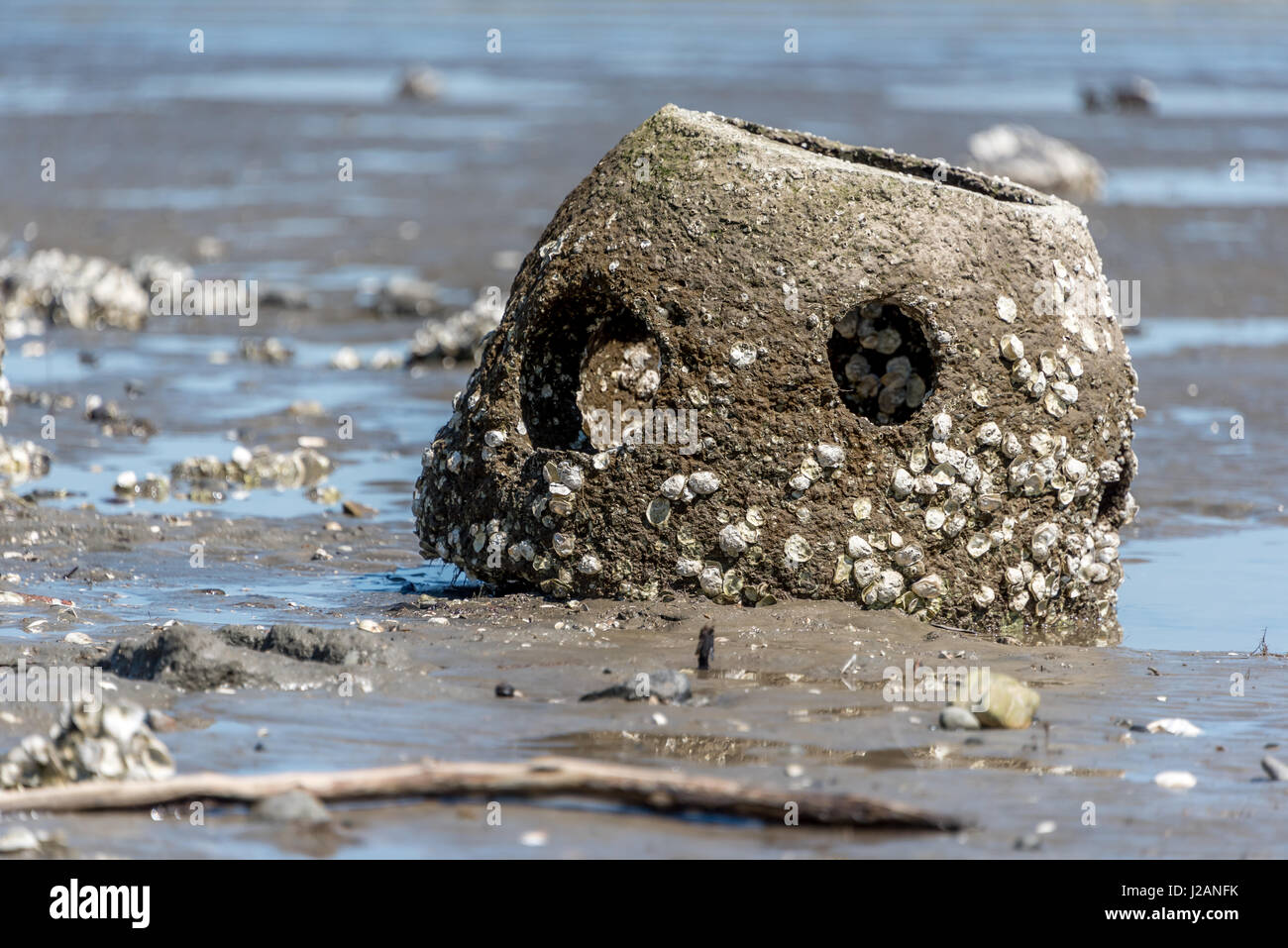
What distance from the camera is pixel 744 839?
4.26 metres

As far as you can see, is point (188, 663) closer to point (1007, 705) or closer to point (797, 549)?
point (797, 549)

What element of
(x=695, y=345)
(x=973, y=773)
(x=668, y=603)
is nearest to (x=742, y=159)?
(x=695, y=345)

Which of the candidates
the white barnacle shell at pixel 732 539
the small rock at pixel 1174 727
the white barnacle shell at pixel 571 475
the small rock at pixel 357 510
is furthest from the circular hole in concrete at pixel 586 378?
the small rock at pixel 357 510

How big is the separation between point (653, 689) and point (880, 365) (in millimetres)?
1967

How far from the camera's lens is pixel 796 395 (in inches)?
248

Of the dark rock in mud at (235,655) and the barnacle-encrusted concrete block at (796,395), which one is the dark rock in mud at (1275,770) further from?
Answer: the dark rock in mud at (235,655)

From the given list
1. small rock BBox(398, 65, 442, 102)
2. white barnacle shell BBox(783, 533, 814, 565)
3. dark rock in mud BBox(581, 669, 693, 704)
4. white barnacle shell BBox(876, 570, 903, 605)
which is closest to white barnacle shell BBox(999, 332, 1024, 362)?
Result: white barnacle shell BBox(876, 570, 903, 605)

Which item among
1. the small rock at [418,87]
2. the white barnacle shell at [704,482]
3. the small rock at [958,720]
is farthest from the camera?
the small rock at [418,87]

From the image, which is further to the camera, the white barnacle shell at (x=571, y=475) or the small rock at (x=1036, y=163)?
the small rock at (x=1036, y=163)

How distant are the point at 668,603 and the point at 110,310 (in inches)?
401

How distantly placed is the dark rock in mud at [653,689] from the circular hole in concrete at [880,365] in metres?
1.68

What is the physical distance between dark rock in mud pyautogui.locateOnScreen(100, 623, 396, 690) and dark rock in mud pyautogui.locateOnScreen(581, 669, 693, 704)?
2.75 feet

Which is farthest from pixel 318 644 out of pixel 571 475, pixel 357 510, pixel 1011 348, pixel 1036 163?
pixel 1036 163

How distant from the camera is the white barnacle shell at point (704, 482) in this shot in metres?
6.26
